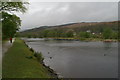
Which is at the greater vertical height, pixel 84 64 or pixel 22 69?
pixel 22 69

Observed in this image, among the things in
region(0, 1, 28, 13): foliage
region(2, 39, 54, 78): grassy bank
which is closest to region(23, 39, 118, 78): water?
region(2, 39, 54, 78): grassy bank

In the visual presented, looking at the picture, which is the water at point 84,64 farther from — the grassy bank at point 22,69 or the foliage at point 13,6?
the foliage at point 13,6

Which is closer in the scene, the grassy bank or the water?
the grassy bank

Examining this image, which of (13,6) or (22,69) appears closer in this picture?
(22,69)

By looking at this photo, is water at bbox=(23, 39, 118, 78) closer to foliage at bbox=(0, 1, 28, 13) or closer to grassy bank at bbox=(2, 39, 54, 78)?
grassy bank at bbox=(2, 39, 54, 78)

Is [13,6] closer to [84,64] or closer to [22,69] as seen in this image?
[22,69]

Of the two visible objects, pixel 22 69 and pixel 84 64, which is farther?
pixel 84 64

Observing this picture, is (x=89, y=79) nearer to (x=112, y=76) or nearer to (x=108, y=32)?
(x=112, y=76)

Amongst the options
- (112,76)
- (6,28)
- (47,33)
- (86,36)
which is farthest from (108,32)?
(112,76)

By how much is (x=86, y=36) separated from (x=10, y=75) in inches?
4705

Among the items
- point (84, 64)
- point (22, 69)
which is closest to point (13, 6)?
point (22, 69)

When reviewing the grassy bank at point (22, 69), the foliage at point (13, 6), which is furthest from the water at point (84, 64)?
the foliage at point (13, 6)

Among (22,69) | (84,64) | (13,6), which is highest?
(13,6)

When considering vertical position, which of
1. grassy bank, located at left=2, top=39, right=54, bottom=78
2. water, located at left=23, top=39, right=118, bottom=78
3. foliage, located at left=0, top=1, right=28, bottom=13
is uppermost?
foliage, located at left=0, top=1, right=28, bottom=13
